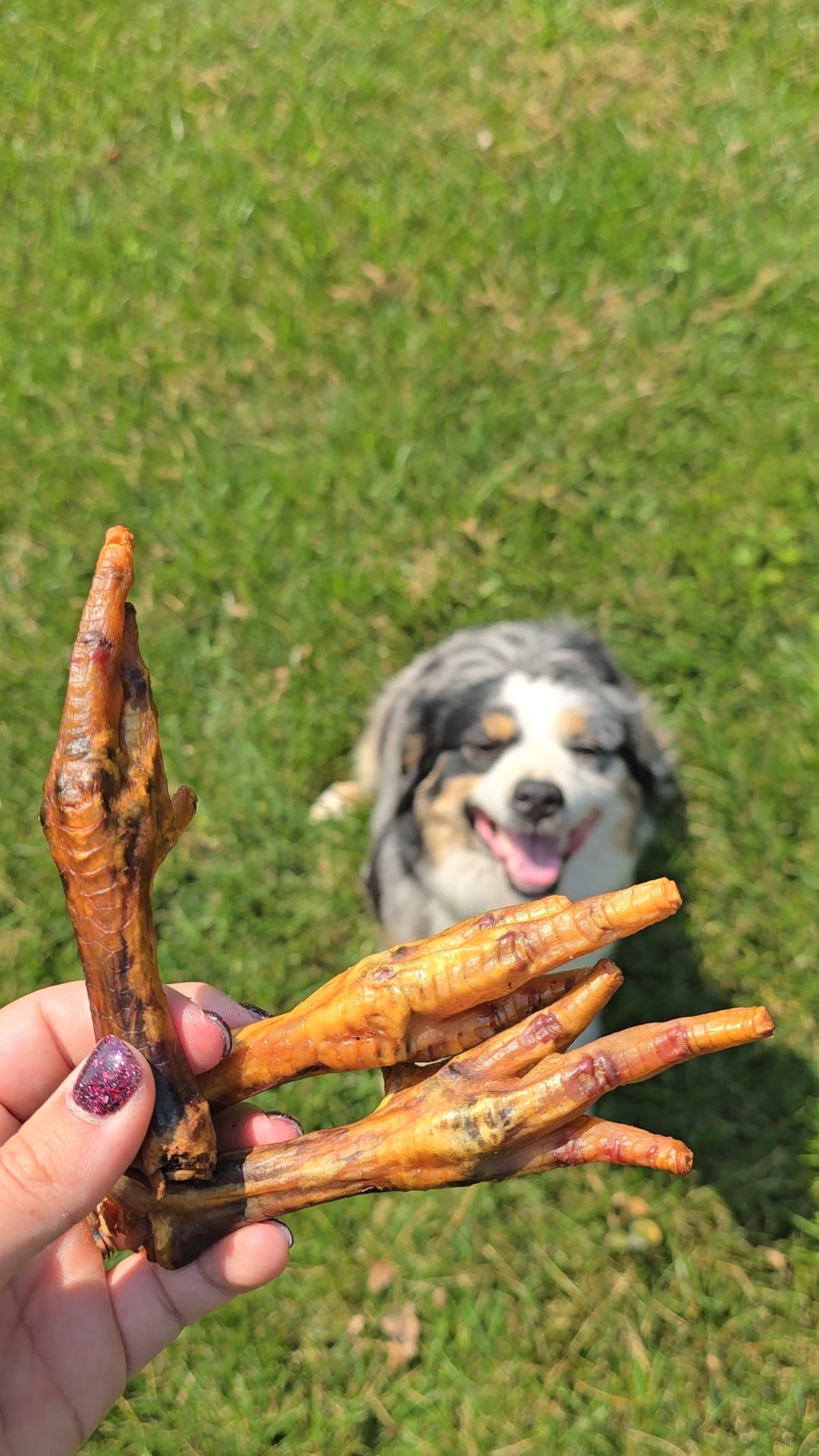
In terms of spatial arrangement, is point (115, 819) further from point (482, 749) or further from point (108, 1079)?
point (482, 749)

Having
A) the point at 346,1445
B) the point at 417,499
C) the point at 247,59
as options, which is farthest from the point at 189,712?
the point at 247,59

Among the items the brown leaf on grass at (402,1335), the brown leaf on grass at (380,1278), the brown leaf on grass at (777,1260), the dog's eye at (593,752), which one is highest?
the dog's eye at (593,752)

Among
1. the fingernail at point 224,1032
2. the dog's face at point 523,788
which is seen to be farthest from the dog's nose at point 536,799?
the fingernail at point 224,1032

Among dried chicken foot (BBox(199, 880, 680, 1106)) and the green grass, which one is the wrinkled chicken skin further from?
the green grass

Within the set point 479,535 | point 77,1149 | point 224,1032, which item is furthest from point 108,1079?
point 479,535

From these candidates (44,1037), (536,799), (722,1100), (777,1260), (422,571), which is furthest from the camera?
(422,571)

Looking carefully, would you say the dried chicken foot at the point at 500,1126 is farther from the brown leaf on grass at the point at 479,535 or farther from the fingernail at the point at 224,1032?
the brown leaf on grass at the point at 479,535
